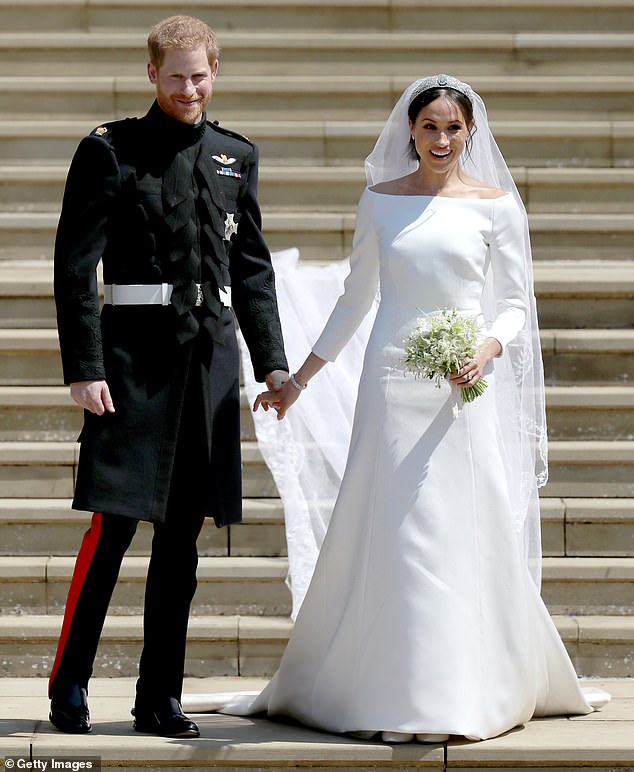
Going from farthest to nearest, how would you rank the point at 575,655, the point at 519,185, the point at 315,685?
the point at 519,185, the point at 575,655, the point at 315,685

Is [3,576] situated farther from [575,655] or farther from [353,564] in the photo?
[575,655]

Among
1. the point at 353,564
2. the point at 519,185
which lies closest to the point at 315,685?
the point at 353,564

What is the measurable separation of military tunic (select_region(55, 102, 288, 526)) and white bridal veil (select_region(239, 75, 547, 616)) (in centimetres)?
70

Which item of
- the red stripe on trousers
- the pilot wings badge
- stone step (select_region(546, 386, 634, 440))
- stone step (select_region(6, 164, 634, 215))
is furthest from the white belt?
stone step (select_region(6, 164, 634, 215))

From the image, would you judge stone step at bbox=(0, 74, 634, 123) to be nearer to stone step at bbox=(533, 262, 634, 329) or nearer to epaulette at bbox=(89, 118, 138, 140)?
stone step at bbox=(533, 262, 634, 329)

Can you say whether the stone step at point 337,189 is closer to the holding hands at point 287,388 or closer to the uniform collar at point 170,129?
the holding hands at point 287,388

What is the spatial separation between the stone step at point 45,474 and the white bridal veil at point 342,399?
11 cm

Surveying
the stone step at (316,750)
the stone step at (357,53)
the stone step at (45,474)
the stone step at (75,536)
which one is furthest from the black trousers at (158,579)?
the stone step at (357,53)

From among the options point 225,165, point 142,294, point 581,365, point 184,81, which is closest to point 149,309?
point 142,294

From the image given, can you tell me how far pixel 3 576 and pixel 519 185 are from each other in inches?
131

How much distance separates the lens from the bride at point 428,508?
369 centimetres

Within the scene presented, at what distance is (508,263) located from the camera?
3857 millimetres

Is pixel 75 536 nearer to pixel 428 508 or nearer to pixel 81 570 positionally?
pixel 81 570

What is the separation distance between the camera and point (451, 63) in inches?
296
